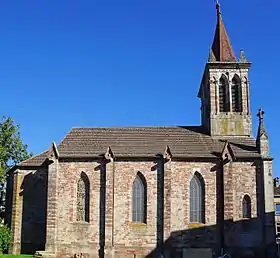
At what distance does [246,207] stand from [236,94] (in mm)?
11293

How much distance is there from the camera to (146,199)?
121 ft

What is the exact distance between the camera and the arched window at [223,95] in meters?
42.3

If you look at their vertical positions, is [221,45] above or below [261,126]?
above

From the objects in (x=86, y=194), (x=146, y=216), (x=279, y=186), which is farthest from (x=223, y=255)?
(x=279, y=186)

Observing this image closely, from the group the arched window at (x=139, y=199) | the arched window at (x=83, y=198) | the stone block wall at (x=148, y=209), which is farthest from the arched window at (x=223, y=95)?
the arched window at (x=83, y=198)

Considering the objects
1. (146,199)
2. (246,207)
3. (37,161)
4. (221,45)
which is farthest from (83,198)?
(221,45)

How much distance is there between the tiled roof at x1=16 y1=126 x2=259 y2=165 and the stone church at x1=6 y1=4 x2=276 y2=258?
9 centimetres

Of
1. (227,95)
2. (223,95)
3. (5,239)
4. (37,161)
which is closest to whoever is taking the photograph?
(5,239)

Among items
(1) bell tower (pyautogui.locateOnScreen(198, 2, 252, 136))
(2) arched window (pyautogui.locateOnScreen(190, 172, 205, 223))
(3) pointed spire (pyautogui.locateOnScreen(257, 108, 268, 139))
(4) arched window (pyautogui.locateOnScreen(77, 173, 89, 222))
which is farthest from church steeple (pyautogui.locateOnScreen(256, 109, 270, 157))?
(4) arched window (pyautogui.locateOnScreen(77, 173, 89, 222))

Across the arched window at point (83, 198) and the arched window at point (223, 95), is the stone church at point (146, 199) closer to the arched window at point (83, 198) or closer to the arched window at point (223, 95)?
the arched window at point (83, 198)

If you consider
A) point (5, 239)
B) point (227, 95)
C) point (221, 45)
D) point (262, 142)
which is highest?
point (221, 45)

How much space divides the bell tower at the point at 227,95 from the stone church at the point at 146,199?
6.08 ft

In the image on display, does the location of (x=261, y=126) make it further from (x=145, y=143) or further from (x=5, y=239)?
(x=5, y=239)

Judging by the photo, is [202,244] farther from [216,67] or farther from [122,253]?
[216,67]
